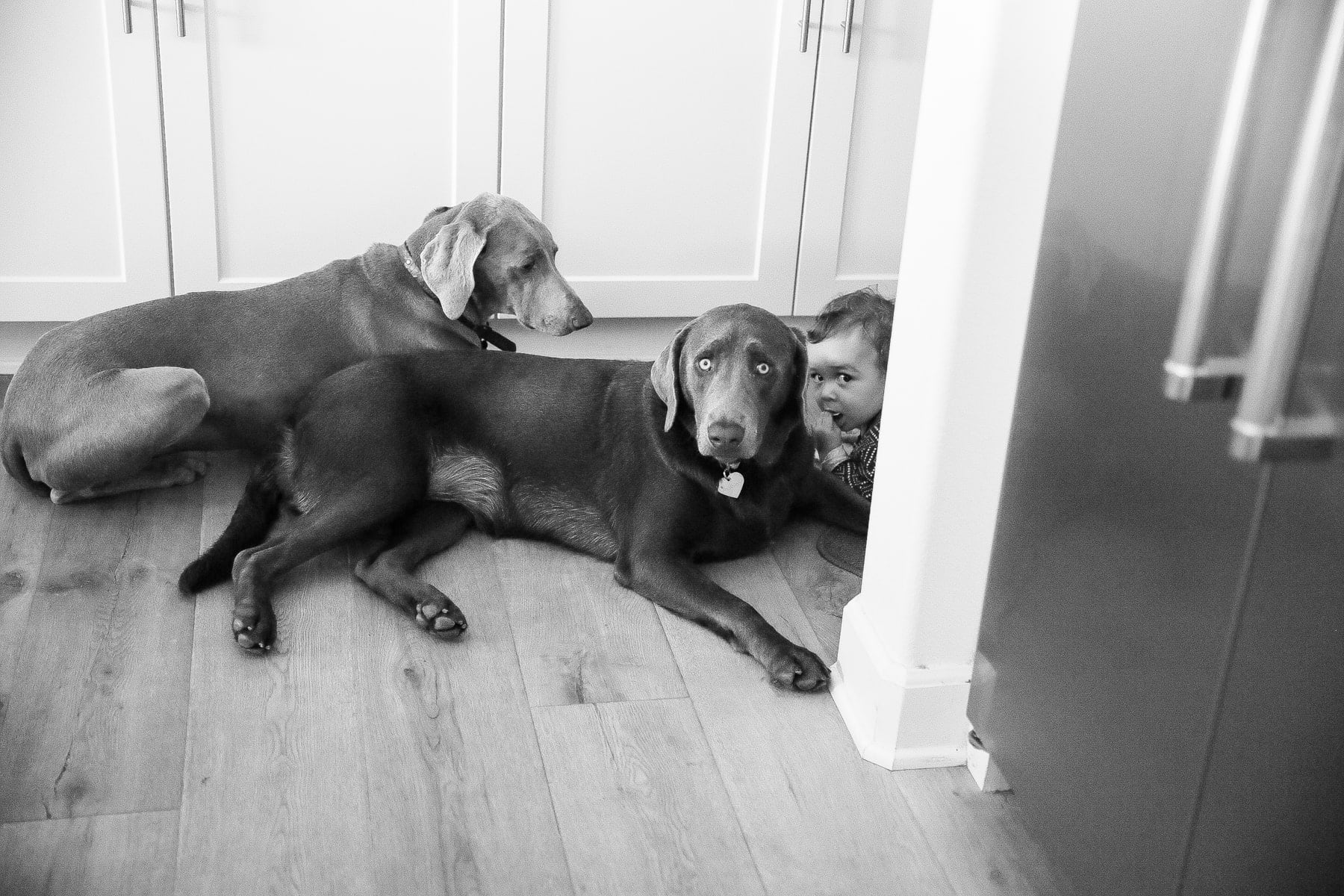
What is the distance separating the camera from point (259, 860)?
1.83 metres

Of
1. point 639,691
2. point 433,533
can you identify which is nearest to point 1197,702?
point 639,691

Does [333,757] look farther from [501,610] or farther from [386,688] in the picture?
[501,610]

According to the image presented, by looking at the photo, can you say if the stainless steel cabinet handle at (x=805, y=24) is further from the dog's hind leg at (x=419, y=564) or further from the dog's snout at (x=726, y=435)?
the dog's hind leg at (x=419, y=564)

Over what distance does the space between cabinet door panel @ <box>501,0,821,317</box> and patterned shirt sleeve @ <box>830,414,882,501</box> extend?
30.4 inches

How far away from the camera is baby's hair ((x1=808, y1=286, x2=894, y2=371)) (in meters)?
2.90

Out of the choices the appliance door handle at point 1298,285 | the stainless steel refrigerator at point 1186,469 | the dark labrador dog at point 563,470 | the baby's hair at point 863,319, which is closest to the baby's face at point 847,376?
the baby's hair at point 863,319

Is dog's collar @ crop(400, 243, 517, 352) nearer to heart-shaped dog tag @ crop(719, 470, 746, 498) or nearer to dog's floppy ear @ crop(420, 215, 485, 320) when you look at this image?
dog's floppy ear @ crop(420, 215, 485, 320)

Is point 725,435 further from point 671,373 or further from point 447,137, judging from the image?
point 447,137

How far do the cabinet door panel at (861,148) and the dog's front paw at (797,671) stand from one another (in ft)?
5.10

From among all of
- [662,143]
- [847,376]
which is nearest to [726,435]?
[847,376]

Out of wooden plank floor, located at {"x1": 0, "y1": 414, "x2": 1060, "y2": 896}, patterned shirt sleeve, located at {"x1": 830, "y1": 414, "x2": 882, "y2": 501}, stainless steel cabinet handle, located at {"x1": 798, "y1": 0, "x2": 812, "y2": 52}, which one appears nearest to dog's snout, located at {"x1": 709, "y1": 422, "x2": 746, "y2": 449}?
wooden plank floor, located at {"x1": 0, "y1": 414, "x2": 1060, "y2": 896}

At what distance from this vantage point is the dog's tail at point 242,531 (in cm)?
246

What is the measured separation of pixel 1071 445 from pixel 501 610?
122 centimetres

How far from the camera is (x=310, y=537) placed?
2.49 m
